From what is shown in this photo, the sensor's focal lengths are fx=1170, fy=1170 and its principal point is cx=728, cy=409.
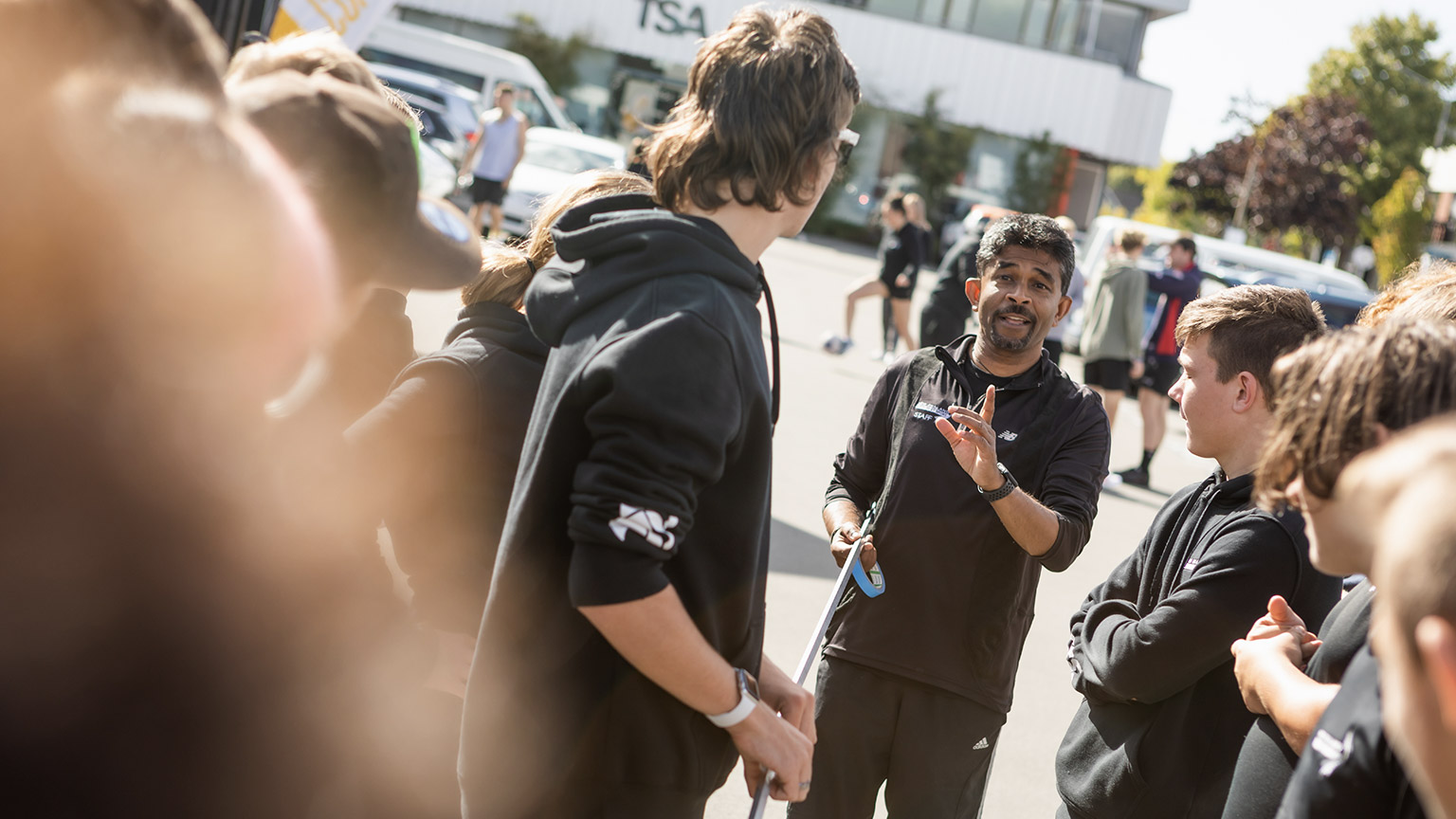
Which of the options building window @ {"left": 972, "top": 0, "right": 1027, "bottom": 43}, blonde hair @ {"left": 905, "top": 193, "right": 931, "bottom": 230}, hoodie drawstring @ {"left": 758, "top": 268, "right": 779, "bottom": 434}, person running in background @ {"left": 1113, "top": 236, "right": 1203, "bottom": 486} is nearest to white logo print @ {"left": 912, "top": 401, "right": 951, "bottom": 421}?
hoodie drawstring @ {"left": 758, "top": 268, "right": 779, "bottom": 434}

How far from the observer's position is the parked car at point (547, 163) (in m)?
17.2

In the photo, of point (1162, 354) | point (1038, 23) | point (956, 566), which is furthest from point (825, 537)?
point (1038, 23)

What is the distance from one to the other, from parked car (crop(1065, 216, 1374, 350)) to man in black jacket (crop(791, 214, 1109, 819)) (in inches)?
511

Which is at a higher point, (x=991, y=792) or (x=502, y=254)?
(x=502, y=254)

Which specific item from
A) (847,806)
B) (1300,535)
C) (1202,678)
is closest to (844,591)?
(847,806)

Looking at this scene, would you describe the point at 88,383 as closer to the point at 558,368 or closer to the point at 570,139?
the point at 558,368

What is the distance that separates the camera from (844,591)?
10.6ft

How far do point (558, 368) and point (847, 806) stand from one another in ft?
5.72

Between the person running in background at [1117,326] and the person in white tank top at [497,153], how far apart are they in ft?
26.6

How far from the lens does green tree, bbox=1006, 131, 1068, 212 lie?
36.0 meters

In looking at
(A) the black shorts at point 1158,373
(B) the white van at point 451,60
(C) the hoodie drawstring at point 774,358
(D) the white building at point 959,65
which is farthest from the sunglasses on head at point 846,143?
(D) the white building at point 959,65

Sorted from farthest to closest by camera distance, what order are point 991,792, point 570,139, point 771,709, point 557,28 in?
1. point 557,28
2. point 570,139
3. point 991,792
4. point 771,709

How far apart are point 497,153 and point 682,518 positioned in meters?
14.4

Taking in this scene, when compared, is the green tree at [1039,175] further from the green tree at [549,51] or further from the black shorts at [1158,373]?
the black shorts at [1158,373]
